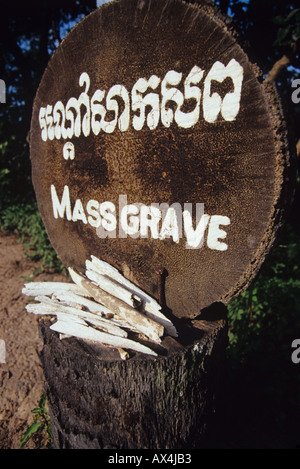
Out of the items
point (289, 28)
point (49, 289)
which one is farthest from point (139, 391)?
point (289, 28)

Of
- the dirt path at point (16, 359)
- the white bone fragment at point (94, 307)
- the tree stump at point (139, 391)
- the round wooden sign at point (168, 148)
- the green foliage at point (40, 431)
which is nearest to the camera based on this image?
the round wooden sign at point (168, 148)

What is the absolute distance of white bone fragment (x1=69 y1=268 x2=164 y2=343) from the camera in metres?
1.24

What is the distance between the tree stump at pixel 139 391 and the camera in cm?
121

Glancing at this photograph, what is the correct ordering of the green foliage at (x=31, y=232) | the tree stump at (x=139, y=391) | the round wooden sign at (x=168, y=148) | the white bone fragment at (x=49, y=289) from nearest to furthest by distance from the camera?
the round wooden sign at (x=168, y=148) < the tree stump at (x=139, y=391) < the white bone fragment at (x=49, y=289) < the green foliage at (x=31, y=232)

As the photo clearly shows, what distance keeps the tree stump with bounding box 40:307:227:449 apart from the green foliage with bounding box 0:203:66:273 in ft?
8.70

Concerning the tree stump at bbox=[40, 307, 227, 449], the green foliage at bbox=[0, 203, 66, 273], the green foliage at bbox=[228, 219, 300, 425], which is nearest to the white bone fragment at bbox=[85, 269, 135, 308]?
the tree stump at bbox=[40, 307, 227, 449]

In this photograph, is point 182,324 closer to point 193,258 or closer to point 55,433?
point 193,258

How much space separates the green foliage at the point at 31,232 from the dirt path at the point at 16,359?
0.62 feet

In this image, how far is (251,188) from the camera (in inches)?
41.3

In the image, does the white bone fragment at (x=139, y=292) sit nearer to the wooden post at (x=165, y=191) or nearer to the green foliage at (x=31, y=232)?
the wooden post at (x=165, y=191)

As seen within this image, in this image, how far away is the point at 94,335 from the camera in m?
1.31

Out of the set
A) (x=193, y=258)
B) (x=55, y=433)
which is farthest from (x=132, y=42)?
(x=55, y=433)

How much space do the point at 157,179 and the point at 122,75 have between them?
1.64 feet

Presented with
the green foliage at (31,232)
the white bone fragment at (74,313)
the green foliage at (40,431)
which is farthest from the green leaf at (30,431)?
the green foliage at (31,232)
